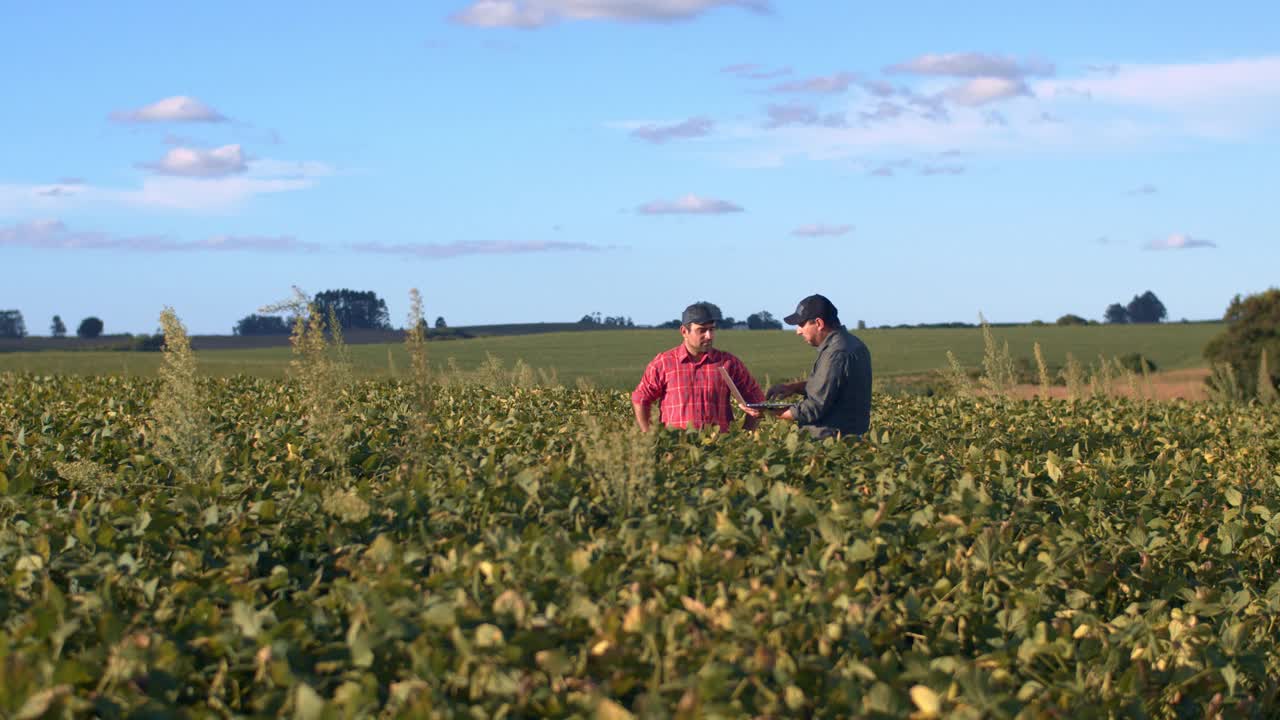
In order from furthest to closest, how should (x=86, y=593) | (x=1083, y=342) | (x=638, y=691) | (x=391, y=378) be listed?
(x=1083, y=342), (x=391, y=378), (x=86, y=593), (x=638, y=691)

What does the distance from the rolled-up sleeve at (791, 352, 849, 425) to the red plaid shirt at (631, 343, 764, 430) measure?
87 cm

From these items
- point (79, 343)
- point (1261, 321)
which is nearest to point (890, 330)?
point (1261, 321)

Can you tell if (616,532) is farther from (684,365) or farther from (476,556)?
(684,365)

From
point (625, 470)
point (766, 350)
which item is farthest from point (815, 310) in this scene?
point (766, 350)

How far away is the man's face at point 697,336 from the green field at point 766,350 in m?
38.7

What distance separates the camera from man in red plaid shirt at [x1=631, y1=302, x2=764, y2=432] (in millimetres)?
8922

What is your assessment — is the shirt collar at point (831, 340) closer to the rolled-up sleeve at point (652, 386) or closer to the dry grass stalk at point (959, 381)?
the rolled-up sleeve at point (652, 386)

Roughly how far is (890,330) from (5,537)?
272ft

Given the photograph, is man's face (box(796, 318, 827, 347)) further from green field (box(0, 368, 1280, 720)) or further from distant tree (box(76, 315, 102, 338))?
distant tree (box(76, 315, 102, 338))


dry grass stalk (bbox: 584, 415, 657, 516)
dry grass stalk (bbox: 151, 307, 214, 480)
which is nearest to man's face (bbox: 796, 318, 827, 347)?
dry grass stalk (bbox: 584, 415, 657, 516)

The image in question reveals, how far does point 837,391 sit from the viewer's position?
823 centimetres

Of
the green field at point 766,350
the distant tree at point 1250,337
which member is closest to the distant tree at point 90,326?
the green field at point 766,350

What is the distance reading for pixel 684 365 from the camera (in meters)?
9.10

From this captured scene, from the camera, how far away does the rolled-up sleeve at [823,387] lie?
8164 mm
